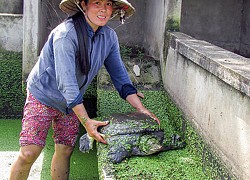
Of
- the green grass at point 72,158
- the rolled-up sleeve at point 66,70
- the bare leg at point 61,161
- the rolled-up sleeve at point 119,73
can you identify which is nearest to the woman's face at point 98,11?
the rolled-up sleeve at point 66,70

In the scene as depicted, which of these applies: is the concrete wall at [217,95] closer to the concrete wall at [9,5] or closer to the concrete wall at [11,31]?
the concrete wall at [11,31]

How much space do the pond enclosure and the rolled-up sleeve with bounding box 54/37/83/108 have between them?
3.40 feet

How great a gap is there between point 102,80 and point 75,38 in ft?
6.32

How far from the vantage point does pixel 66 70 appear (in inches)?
113

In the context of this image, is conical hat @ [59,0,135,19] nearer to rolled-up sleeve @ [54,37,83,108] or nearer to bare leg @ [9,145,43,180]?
rolled-up sleeve @ [54,37,83,108]

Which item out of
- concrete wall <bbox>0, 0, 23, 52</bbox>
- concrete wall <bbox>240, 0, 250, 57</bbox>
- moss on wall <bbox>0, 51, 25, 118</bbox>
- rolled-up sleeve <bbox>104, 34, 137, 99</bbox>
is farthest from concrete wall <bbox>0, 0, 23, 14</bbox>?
rolled-up sleeve <bbox>104, 34, 137, 99</bbox>

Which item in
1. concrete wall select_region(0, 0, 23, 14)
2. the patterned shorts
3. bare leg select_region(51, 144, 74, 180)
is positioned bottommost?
bare leg select_region(51, 144, 74, 180)

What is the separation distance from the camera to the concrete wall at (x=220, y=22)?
6980 millimetres

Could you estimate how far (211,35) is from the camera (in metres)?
7.07

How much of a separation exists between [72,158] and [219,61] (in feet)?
7.74

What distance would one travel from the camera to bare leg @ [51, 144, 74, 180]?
11.6 ft

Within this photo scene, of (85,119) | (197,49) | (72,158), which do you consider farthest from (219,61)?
(72,158)

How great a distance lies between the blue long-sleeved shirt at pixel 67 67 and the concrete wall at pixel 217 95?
592 millimetres

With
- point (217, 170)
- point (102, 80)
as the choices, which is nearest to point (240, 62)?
point (217, 170)
